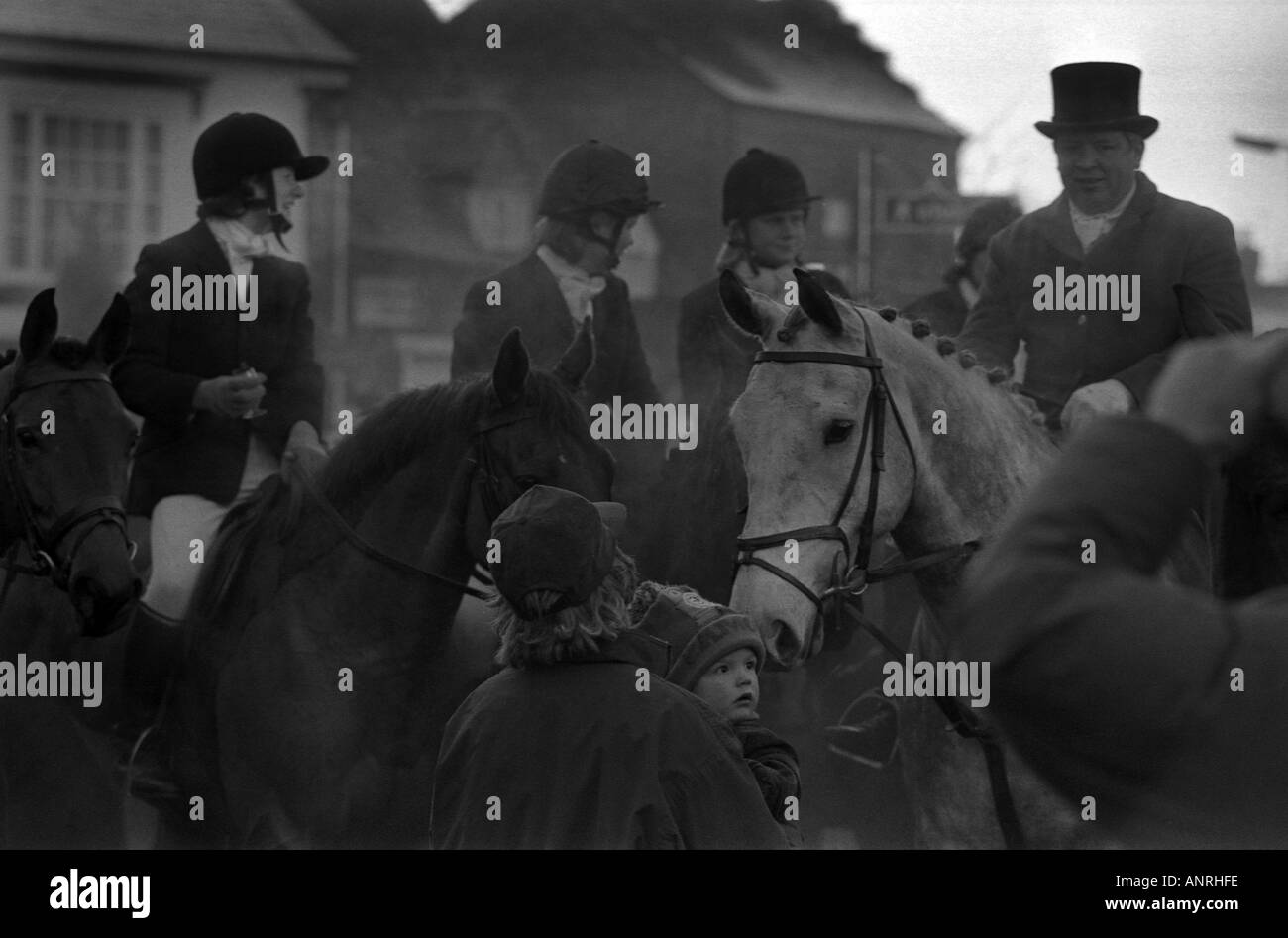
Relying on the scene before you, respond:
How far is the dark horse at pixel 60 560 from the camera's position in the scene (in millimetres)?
4816

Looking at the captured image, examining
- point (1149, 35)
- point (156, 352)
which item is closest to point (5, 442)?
point (156, 352)

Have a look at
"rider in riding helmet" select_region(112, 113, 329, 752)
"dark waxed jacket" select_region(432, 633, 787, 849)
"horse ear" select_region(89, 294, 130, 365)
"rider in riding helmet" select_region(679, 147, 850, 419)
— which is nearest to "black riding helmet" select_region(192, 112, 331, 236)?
"rider in riding helmet" select_region(112, 113, 329, 752)

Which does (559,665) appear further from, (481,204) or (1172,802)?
(481,204)

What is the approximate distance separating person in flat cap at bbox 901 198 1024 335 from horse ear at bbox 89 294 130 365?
2270 millimetres

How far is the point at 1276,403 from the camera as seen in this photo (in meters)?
1.89

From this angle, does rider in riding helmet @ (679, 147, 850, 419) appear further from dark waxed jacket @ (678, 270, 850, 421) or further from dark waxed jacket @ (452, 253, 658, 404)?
dark waxed jacket @ (452, 253, 658, 404)

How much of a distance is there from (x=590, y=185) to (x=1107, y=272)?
5.05ft

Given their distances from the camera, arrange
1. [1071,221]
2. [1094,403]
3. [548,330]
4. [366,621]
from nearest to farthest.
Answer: [1094,403]
[366,621]
[1071,221]
[548,330]

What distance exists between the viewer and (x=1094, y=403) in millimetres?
4699

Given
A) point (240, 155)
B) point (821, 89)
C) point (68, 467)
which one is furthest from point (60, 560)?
point (821, 89)

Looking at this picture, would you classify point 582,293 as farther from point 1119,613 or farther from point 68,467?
point 1119,613

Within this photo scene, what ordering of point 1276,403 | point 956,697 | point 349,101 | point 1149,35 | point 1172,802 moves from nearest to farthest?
point 1276,403 → point 1172,802 → point 956,697 → point 1149,35 → point 349,101

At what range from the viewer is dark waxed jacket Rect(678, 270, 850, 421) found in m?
5.59
